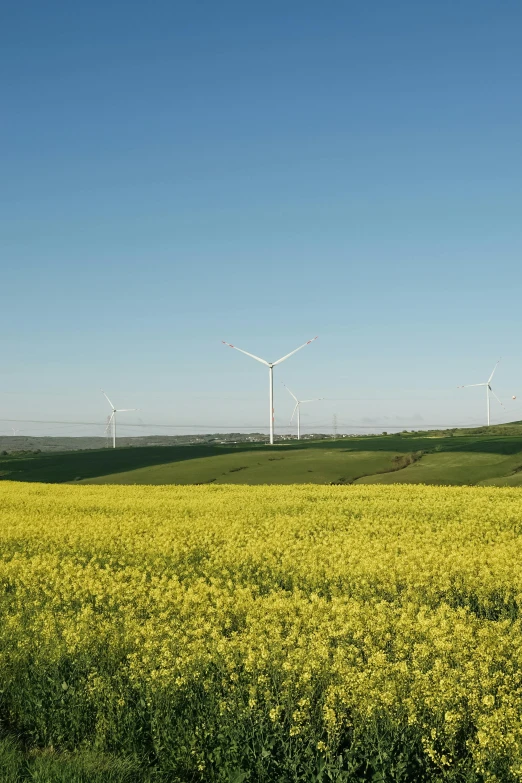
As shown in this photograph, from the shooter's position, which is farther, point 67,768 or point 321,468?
point 321,468

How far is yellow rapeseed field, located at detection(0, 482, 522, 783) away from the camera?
8.23 metres

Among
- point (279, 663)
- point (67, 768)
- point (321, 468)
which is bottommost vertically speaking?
point (321, 468)

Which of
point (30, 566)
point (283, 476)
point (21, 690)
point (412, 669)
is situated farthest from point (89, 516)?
point (283, 476)

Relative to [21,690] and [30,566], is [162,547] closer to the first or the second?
[30,566]

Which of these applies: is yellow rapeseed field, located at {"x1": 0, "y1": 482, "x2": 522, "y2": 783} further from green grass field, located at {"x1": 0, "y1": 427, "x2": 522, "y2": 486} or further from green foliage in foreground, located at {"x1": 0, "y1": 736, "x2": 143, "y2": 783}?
green grass field, located at {"x1": 0, "y1": 427, "x2": 522, "y2": 486}

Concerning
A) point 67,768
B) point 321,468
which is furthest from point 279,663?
point 321,468

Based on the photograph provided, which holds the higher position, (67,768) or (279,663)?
(279,663)

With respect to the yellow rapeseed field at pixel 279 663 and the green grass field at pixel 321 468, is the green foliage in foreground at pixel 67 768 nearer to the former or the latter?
the yellow rapeseed field at pixel 279 663

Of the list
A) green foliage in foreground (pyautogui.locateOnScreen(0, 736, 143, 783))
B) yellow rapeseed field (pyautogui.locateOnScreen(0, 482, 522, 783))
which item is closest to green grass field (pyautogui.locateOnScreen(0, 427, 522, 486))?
yellow rapeseed field (pyautogui.locateOnScreen(0, 482, 522, 783))

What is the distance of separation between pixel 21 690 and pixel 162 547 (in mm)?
11353

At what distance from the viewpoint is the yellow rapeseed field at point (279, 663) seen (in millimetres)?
8234

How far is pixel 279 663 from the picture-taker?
393 inches

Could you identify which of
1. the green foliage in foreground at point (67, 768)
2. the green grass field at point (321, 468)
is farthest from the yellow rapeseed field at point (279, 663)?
the green grass field at point (321, 468)

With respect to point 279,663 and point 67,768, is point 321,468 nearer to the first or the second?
point 279,663
